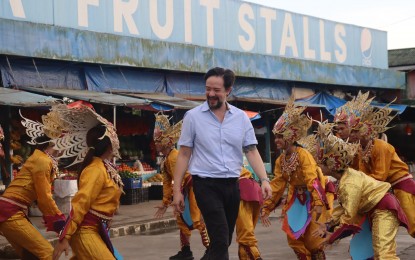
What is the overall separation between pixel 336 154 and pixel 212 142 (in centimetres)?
107

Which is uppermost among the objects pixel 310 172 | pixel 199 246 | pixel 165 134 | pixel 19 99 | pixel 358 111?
pixel 19 99

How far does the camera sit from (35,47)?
58.1ft

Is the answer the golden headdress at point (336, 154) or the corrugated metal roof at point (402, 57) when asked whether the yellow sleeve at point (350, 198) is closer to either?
the golden headdress at point (336, 154)

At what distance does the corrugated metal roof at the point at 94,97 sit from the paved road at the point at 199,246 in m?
2.92

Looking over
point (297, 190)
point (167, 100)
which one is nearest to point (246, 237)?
point (297, 190)

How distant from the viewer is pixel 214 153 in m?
7.46

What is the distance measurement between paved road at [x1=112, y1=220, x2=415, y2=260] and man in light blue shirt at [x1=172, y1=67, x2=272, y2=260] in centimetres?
391

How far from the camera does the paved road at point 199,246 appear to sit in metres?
11.6

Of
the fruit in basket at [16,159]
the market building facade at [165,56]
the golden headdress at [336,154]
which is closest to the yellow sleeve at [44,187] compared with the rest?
the golden headdress at [336,154]

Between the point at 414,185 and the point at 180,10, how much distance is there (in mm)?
13440

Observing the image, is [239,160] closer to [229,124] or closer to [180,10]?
[229,124]

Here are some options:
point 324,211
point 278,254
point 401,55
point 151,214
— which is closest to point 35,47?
point 151,214

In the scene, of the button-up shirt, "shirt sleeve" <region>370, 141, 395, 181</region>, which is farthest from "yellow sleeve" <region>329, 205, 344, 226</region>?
"shirt sleeve" <region>370, 141, 395, 181</region>

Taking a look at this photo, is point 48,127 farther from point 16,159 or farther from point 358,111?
point 16,159
